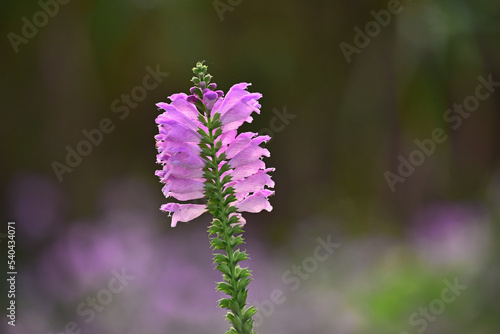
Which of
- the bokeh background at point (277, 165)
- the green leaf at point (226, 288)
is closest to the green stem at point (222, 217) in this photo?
the green leaf at point (226, 288)

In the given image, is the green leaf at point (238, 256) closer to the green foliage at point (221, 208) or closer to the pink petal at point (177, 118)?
the green foliage at point (221, 208)

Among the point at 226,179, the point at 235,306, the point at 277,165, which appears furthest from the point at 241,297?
the point at 277,165

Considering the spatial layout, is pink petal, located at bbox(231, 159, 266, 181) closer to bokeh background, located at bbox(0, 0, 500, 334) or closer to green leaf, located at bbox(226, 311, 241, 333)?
green leaf, located at bbox(226, 311, 241, 333)

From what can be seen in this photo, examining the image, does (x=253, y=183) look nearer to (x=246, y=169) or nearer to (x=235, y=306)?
(x=246, y=169)

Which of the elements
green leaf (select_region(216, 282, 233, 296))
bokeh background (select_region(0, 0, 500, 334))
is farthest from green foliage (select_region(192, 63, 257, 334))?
bokeh background (select_region(0, 0, 500, 334))

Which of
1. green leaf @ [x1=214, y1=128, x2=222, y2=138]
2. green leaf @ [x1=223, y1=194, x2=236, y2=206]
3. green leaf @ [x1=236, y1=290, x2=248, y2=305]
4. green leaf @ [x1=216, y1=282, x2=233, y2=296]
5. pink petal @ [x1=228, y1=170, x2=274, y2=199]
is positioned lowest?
green leaf @ [x1=236, y1=290, x2=248, y2=305]

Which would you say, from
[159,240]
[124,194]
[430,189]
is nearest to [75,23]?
[124,194]
